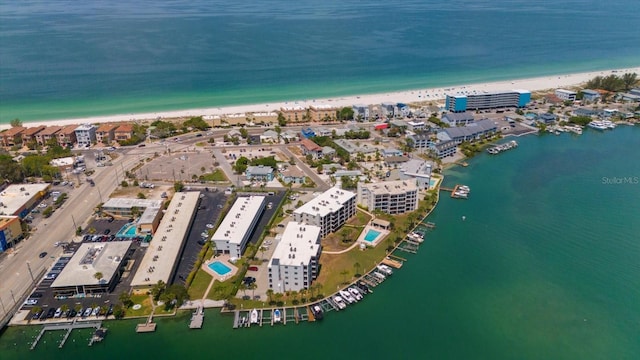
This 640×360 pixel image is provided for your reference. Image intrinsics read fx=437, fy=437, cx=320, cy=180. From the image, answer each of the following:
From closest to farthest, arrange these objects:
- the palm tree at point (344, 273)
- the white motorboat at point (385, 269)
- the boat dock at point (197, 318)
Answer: the boat dock at point (197, 318)
the palm tree at point (344, 273)
the white motorboat at point (385, 269)

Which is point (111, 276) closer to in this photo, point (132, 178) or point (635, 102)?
point (132, 178)

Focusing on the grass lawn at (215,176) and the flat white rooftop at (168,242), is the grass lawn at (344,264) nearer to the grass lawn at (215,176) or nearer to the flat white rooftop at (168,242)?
the flat white rooftop at (168,242)

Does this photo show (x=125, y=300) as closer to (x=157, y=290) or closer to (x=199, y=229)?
(x=157, y=290)

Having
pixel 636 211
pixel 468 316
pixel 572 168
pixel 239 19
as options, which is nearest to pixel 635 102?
pixel 572 168

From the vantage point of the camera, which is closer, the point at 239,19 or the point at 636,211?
the point at 636,211

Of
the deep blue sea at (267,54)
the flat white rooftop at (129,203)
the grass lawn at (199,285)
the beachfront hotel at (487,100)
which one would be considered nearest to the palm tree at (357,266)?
the grass lawn at (199,285)

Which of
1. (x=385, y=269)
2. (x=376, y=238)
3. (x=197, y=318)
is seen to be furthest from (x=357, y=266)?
(x=197, y=318)

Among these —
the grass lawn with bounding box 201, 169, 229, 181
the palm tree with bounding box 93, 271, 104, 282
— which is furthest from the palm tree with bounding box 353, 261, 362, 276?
the grass lawn with bounding box 201, 169, 229, 181
